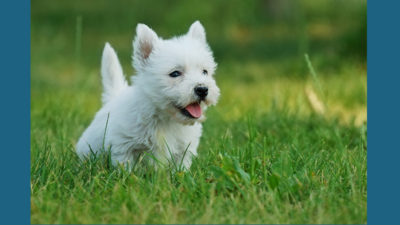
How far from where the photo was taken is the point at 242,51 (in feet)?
36.7

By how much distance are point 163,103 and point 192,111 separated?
0.22 meters

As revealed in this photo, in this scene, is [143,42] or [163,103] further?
[143,42]

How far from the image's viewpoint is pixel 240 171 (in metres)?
3.36

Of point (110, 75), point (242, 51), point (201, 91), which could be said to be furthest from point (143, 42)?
point (242, 51)

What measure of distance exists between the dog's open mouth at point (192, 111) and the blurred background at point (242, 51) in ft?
6.23

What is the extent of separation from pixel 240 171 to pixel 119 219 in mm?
829

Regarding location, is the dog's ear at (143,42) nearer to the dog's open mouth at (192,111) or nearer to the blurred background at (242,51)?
the dog's open mouth at (192,111)

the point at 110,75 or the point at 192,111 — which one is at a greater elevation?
the point at 110,75

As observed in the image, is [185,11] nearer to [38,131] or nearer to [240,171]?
[38,131]

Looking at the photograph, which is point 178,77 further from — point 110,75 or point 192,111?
point 110,75

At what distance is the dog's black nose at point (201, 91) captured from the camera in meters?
3.72

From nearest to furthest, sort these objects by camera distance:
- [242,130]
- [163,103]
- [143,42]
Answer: [163,103]
[143,42]
[242,130]

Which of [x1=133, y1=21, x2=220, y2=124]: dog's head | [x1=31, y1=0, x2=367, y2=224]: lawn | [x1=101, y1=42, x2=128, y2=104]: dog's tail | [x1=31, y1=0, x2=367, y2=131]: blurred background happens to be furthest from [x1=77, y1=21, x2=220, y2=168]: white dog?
[x1=31, y1=0, x2=367, y2=131]: blurred background

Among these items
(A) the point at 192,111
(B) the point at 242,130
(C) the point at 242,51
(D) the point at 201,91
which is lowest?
(B) the point at 242,130
